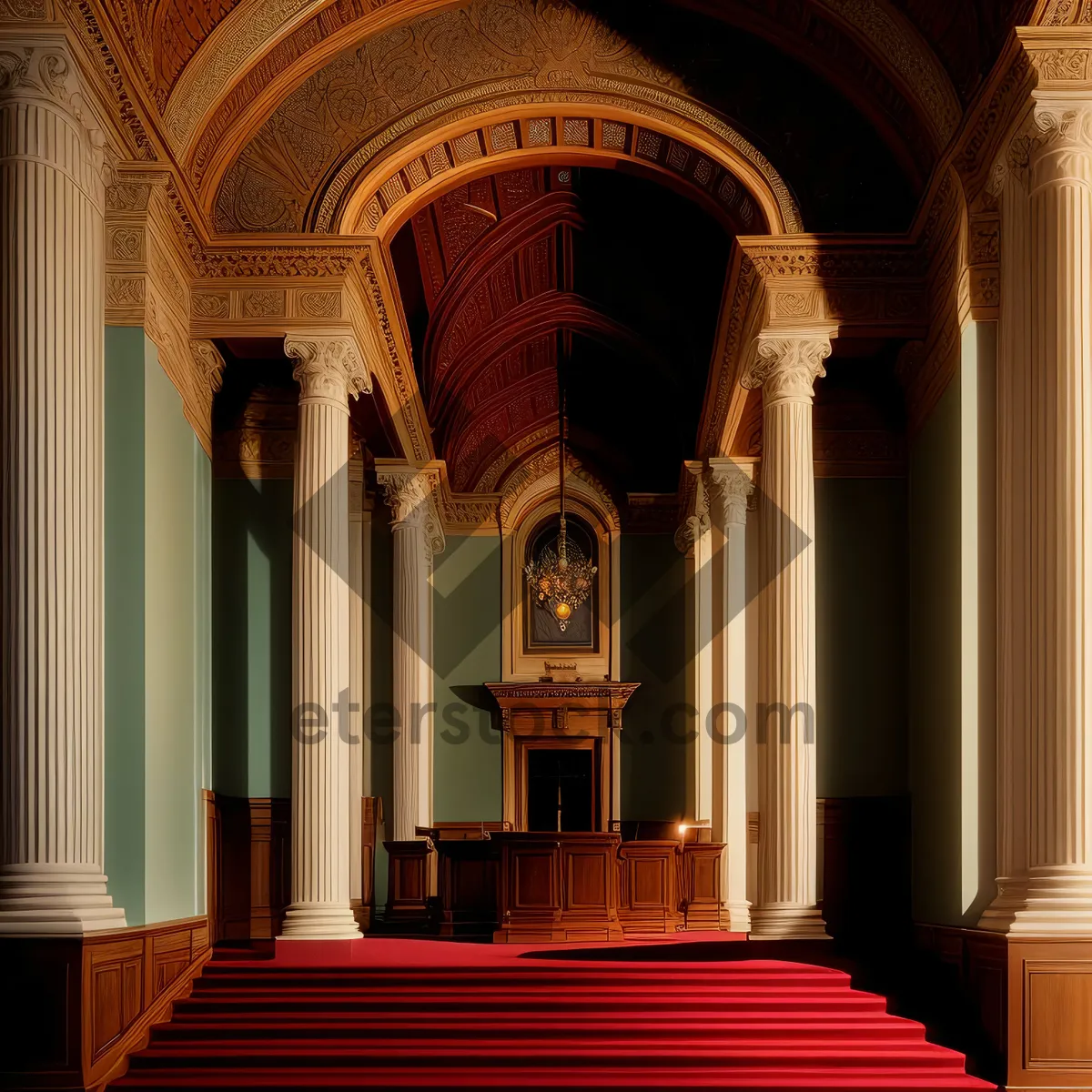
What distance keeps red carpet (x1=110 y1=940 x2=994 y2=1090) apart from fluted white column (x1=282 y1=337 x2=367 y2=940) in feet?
2.57

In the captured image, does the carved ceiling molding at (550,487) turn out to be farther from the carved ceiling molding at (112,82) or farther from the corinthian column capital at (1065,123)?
the corinthian column capital at (1065,123)

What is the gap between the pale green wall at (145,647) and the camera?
9578 millimetres

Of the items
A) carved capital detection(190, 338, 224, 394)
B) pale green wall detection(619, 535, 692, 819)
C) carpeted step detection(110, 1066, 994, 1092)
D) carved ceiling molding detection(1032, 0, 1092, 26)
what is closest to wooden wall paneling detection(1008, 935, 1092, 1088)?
carpeted step detection(110, 1066, 994, 1092)

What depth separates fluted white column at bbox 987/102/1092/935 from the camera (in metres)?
8.50

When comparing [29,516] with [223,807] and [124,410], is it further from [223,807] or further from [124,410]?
[223,807]

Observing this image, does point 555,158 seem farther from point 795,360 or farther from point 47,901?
point 47,901

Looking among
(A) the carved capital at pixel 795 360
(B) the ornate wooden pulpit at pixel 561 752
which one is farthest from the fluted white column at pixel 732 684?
(A) the carved capital at pixel 795 360

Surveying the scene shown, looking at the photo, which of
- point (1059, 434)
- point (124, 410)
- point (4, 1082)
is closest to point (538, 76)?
point (124, 410)

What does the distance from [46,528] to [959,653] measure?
635 centimetres

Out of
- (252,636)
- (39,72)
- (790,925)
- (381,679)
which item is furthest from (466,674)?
(39,72)

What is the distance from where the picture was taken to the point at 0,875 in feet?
26.7

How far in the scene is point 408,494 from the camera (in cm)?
1786

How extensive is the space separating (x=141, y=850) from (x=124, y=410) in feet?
9.74

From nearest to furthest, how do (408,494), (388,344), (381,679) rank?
(388,344)
(408,494)
(381,679)
